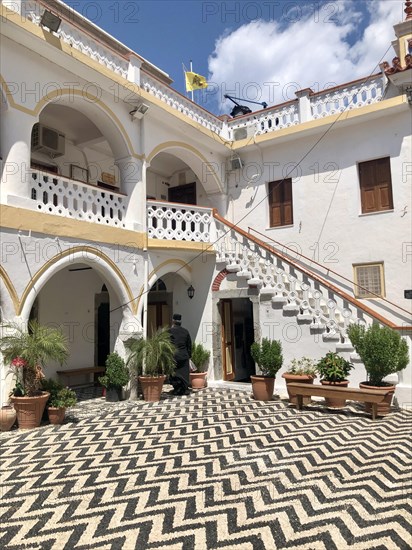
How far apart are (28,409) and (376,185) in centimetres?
961

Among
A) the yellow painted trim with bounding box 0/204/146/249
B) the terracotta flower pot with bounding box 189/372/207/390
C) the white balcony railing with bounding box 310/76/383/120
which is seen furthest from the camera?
the white balcony railing with bounding box 310/76/383/120

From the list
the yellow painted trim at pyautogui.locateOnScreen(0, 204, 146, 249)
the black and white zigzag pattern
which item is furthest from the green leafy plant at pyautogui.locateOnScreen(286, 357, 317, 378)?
the yellow painted trim at pyautogui.locateOnScreen(0, 204, 146, 249)

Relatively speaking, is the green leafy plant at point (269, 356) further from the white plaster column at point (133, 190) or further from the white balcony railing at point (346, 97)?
the white balcony railing at point (346, 97)

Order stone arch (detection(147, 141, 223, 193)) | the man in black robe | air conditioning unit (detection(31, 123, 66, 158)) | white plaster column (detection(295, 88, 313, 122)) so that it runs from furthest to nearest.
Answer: white plaster column (detection(295, 88, 313, 122)), stone arch (detection(147, 141, 223, 193)), air conditioning unit (detection(31, 123, 66, 158)), the man in black robe

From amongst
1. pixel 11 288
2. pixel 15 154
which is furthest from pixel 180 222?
pixel 11 288

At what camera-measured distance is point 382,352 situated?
7.45 meters

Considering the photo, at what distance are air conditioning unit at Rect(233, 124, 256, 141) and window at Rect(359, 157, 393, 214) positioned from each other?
353 cm

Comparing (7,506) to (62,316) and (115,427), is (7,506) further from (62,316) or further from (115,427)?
(62,316)

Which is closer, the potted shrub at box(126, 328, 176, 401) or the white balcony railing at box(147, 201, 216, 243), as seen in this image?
the potted shrub at box(126, 328, 176, 401)

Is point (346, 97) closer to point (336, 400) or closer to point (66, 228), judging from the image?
point (336, 400)

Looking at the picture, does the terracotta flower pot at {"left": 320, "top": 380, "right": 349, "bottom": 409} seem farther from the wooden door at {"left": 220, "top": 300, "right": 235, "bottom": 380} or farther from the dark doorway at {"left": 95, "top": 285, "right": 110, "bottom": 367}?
the dark doorway at {"left": 95, "top": 285, "right": 110, "bottom": 367}

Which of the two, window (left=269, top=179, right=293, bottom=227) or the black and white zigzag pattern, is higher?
window (left=269, top=179, right=293, bottom=227)

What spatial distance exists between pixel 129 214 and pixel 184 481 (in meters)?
6.65

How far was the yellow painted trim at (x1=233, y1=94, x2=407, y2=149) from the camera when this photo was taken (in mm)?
10531
